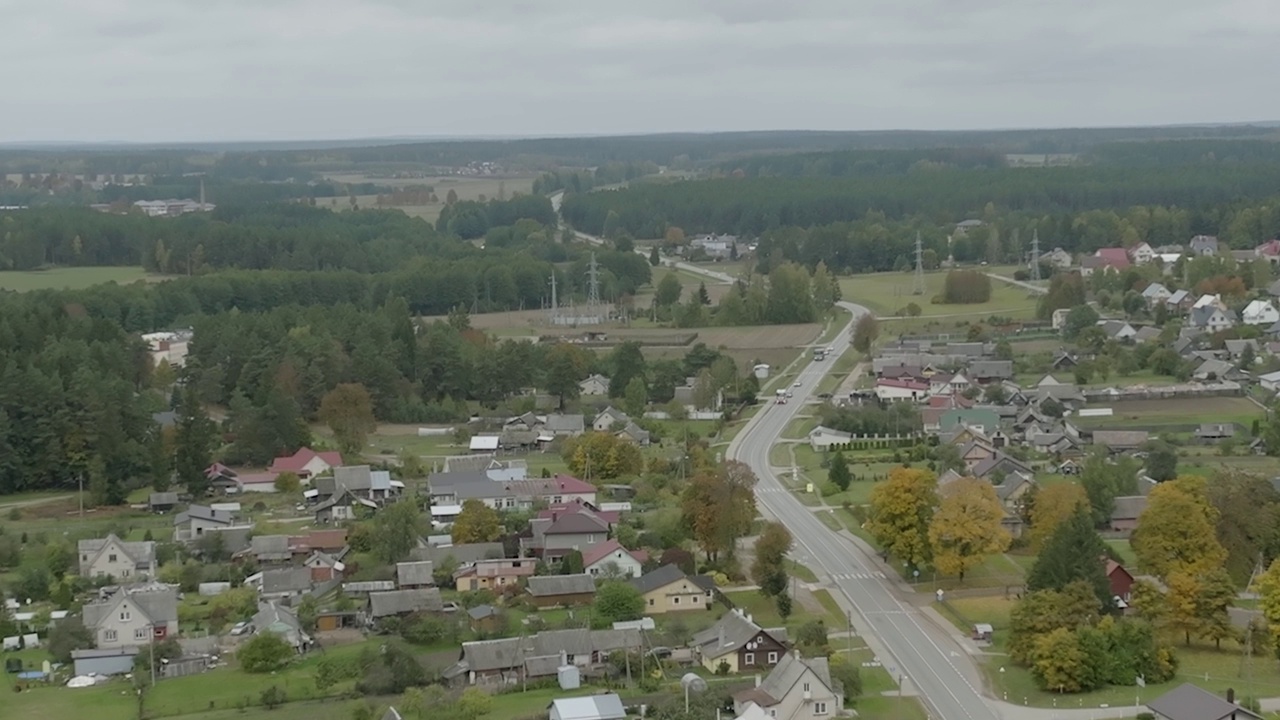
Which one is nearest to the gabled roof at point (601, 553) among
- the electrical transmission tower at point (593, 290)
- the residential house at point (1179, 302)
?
the residential house at point (1179, 302)

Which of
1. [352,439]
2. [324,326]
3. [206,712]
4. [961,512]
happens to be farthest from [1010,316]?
[206,712]

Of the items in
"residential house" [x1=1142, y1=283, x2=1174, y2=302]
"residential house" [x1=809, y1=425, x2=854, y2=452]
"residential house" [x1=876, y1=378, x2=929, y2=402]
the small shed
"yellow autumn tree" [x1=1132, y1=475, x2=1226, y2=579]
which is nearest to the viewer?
the small shed

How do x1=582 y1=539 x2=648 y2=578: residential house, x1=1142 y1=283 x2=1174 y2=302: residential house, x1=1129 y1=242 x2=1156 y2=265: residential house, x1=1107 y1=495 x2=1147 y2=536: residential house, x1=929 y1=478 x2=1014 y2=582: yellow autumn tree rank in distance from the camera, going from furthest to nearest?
x1=1129 y1=242 x2=1156 y2=265: residential house
x1=1142 y1=283 x2=1174 y2=302: residential house
x1=1107 y1=495 x2=1147 y2=536: residential house
x1=582 y1=539 x2=648 y2=578: residential house
x1=929 y1=478 x2=1014 y2=582: yellow autumn tree

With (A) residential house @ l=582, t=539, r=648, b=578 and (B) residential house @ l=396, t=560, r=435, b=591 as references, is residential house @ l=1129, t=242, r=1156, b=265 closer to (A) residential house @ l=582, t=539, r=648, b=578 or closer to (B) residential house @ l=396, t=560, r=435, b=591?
(A) residential house @ l=582, t=539, r=648, b=578

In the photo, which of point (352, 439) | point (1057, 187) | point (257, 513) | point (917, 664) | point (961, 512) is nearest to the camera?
point (917, 664)

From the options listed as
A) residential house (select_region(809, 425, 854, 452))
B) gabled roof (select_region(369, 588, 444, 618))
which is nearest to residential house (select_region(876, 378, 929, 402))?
residential house (select_region(809, 425, 854, 452))

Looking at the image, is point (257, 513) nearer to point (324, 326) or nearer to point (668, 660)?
point (668, 660)

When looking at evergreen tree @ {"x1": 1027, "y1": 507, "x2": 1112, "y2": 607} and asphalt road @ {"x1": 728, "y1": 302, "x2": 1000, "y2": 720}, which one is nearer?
asphalt road @ {"x1": 728, "y1": 302, "x2": 1000, "y2": 720}

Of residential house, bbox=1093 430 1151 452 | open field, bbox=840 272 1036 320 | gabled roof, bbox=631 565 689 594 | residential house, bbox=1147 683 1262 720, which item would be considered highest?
residential house, bbox=1147 683 1262 720
